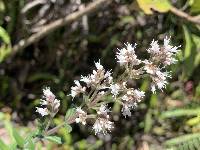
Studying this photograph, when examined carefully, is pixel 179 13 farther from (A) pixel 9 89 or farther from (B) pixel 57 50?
(A) pixel 9 89

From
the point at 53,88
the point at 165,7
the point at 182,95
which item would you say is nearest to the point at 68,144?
the point at 53,88

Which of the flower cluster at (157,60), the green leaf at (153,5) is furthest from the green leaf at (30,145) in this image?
the green leaf at (153,5)

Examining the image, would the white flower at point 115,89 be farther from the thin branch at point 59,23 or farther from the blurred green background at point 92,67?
the blurred green background at point 92,67

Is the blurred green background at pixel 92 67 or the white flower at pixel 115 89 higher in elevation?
the blurred green background at pixel 92 67

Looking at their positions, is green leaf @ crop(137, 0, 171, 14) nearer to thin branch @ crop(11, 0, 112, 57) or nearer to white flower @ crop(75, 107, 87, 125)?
thin branch @ crop(11, 0, 112, 57)

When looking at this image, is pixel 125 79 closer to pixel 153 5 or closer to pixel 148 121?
pixel 153 5

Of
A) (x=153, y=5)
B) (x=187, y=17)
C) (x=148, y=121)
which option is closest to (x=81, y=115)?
(x=153, y=5)

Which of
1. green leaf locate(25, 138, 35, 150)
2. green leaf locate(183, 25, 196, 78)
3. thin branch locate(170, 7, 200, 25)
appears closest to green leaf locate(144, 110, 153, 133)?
green leaf locate(183, 25, 196, 78)
